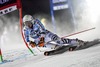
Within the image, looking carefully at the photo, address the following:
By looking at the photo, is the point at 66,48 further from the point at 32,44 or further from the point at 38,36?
the point at 32,44

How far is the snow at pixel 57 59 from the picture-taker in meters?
5.72

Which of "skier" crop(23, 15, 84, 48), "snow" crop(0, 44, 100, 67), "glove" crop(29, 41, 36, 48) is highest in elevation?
"skier" crop(23, 15, 84, 48)

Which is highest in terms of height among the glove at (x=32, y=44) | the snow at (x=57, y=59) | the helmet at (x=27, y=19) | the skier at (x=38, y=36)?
the helmet at (x=27, y=19)

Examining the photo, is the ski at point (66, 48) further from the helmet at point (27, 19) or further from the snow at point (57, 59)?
the helmet at point (27, 19)

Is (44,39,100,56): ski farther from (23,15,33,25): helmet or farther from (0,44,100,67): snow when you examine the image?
(23,15,33,25): helmet

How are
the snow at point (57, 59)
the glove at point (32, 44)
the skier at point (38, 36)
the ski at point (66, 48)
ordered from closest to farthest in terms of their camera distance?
the snow at point (57, 59)
the ski at point (66, 48)
the skier at point (38, 36)
the glove at point (32, 44)

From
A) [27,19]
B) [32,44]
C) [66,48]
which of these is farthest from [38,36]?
[66,48]

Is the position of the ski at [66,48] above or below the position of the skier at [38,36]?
below

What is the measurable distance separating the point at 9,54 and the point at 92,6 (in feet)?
14.0

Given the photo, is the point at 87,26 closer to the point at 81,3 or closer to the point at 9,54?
the point at 81,3

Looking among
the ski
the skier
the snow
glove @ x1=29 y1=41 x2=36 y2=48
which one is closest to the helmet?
the skier

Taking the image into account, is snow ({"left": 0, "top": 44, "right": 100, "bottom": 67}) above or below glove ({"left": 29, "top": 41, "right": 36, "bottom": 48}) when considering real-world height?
below

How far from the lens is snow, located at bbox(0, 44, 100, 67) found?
5716mm

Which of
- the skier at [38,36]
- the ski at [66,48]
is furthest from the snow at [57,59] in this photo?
the skier at [38,36]
